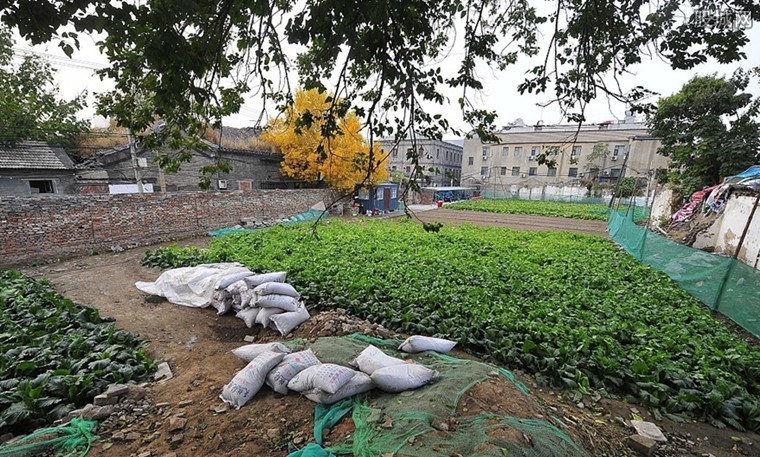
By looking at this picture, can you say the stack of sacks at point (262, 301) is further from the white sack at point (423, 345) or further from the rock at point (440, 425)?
the rock at point (440, 425)

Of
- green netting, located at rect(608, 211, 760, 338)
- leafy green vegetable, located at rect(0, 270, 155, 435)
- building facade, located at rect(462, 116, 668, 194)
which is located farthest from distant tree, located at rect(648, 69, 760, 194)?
building facade, located at rect(462, 116, 668, 194)

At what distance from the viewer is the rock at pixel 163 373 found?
151 inches

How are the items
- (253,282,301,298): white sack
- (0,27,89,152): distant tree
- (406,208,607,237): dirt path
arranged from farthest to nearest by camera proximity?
(406,208,607,237): dirt path → (0,27,89,152): distant tree → (253,282,301,298): white sack

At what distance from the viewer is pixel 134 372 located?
376 centimetres

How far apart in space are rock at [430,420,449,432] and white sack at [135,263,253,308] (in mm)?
5109

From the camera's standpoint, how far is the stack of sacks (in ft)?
16.7

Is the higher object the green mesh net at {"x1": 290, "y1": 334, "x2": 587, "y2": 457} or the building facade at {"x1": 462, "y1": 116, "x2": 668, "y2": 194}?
the building facade at {"x1": 462, "y1": 116, "x2": 668, "y2": 194}

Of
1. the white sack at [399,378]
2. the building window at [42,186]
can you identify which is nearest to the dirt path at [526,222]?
the white sack at [399,378]

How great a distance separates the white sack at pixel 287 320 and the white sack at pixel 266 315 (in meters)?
0.05

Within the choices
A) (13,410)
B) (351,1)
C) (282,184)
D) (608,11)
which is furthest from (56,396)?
(282,184)

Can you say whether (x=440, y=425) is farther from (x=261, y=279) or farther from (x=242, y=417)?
(x=261, y=279)

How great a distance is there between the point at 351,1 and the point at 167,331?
5.40 meters

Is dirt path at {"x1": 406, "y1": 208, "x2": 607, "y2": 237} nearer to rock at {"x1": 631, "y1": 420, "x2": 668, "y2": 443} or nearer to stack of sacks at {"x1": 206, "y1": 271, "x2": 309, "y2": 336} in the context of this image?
rock at {"x1": 631, "y1": 420, "x2": 668, "y2": 443}

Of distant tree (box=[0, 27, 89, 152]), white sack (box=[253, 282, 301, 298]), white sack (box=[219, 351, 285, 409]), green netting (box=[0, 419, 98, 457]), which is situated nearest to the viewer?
green netting (box=[0, 419, 98, 457])
